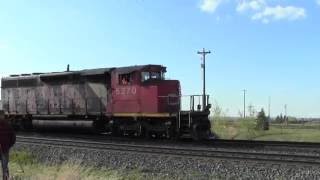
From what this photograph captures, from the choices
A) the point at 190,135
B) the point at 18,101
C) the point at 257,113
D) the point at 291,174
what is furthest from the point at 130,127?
the point at 257,113

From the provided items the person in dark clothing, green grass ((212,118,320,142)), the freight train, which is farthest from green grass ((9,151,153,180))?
green grass ((212,118,320,142))

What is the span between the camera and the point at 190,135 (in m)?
22.5

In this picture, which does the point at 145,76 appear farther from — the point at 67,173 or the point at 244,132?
the point at 244,132

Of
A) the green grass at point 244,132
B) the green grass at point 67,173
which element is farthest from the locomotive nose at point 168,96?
the green grass at point 244,132

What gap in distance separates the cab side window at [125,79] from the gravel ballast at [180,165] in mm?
6211

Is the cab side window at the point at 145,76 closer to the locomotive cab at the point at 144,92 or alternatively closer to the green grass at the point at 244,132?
the locomotive cab at the point at 144,92

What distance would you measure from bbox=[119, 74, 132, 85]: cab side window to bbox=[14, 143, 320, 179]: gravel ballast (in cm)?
621

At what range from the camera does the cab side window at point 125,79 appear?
24.5 meters

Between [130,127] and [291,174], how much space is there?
12463 mm

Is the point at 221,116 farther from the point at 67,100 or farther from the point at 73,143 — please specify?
the point at 73,143

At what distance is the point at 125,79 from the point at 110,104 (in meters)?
1.49

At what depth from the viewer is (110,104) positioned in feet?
83.3

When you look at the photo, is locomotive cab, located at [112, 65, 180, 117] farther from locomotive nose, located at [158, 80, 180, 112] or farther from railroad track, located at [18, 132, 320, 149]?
railroad track, located at [18, 132, 320, 149]

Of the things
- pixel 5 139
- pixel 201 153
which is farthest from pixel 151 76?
pixel 5 139
